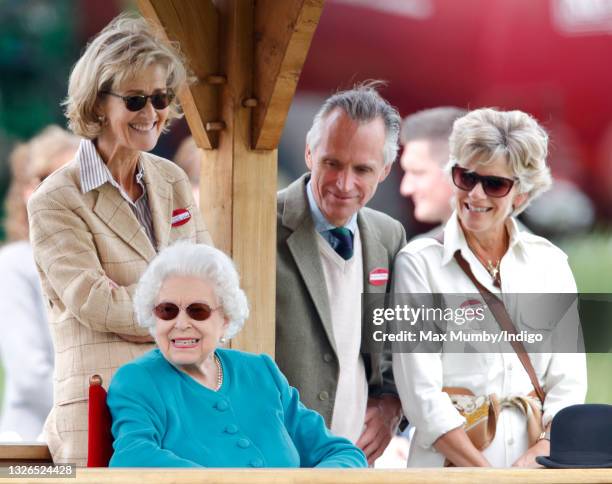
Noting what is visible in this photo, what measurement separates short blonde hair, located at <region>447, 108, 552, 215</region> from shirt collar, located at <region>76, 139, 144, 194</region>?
1453 mm

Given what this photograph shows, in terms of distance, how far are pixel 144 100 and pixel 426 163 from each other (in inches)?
52.3

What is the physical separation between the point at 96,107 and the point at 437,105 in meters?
1.57

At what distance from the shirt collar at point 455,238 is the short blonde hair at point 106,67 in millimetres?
1210

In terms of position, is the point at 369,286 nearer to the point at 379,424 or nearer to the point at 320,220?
the point at 320,220

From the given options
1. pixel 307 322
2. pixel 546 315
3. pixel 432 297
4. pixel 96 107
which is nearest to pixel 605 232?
pixel 546 315

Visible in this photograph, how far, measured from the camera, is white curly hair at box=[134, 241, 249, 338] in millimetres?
3191

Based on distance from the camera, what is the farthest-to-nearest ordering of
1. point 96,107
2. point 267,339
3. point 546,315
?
point 546,315 < point 267,339 < point 96,107

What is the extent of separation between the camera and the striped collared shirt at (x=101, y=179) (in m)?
3.95

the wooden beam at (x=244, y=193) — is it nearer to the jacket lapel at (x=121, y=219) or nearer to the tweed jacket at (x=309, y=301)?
the tweed jacket at (x=309, y=301)

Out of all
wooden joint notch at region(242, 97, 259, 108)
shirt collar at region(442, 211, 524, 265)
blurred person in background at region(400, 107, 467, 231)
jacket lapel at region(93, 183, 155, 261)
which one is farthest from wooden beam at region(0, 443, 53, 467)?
blurred person in background at region(400, 107, 467, 231)

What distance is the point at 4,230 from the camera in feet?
18.0

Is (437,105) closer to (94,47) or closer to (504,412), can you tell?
(504,412)

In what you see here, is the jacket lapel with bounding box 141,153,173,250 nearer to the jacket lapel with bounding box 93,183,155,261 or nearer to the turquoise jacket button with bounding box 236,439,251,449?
the jacket lapel with bounding box 93,183,155,261

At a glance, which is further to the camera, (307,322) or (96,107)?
(307,322)
